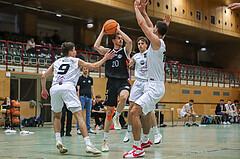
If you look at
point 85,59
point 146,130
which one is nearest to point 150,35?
point 146,130

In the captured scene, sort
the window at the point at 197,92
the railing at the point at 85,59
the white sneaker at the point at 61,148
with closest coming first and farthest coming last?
the white sneaker at the point at 61,148, the railing at the point at 85,59, the window at the point at 197,92

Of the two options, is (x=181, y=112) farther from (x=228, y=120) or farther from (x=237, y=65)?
(x=237, y=65)

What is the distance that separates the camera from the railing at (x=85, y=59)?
16422 mm

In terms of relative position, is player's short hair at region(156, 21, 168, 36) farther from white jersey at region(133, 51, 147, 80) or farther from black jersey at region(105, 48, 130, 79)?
white jersey at region(133, 51, 147, 80)

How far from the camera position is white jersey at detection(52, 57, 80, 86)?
561 cm

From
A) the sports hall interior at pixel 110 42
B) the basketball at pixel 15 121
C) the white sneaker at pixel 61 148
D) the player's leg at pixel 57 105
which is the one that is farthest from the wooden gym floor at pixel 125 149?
the sports hall interior at pixel 110 42

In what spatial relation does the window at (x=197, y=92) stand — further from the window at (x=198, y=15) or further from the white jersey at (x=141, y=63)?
the white jersey at (x=141, y=63)

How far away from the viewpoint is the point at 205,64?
109 feet

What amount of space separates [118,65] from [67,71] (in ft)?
3.60

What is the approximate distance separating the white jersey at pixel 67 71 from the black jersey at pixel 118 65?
848 millimetres

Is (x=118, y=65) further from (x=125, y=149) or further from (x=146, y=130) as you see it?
(x=125, y=149)

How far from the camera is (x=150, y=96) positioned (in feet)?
17.1

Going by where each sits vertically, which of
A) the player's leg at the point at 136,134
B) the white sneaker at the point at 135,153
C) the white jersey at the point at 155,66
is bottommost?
the white sneaker at the point at 135,153

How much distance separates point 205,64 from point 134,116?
29.4 m
